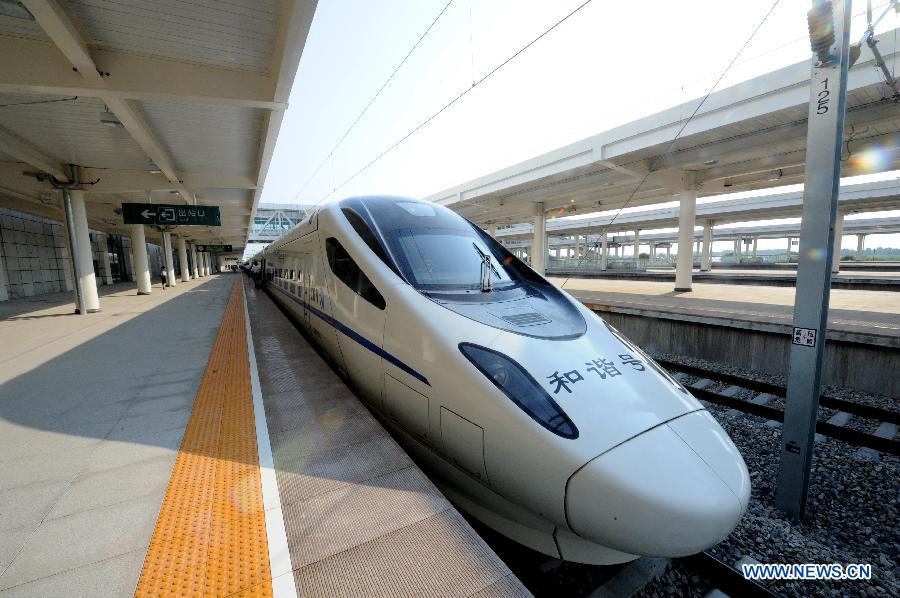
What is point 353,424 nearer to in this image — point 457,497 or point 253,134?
point 457,497

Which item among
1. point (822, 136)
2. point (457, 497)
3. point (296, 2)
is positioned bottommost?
point (457, 497)

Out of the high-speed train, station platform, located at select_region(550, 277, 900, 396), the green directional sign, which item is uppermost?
the green directional sign

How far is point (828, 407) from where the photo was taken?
550 centimetres

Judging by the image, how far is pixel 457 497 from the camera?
3.00m

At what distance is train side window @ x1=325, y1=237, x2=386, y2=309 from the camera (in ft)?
11.7

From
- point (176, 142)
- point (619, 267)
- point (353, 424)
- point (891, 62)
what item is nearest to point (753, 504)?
point (353, 424)

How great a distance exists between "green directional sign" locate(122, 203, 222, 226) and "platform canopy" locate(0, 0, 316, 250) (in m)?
1.96

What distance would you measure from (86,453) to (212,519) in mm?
1772

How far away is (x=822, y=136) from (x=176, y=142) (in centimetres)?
1241

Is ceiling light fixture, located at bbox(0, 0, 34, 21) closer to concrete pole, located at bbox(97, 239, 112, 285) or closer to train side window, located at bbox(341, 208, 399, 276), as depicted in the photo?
train side window, located at bbox(341, 208, 399, 276)

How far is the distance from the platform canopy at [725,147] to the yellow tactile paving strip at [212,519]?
299 inches

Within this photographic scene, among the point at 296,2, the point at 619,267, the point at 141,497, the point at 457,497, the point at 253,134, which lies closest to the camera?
the point at 141,497

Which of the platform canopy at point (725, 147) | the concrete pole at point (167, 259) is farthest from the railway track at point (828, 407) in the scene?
the concrete pole at point (167, 259)

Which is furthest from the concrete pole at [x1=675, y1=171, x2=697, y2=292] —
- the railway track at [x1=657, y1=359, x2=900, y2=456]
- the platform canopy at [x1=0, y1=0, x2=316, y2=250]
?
the platform canopy at [x1=0, y1=0, x2=316, y2=250]
